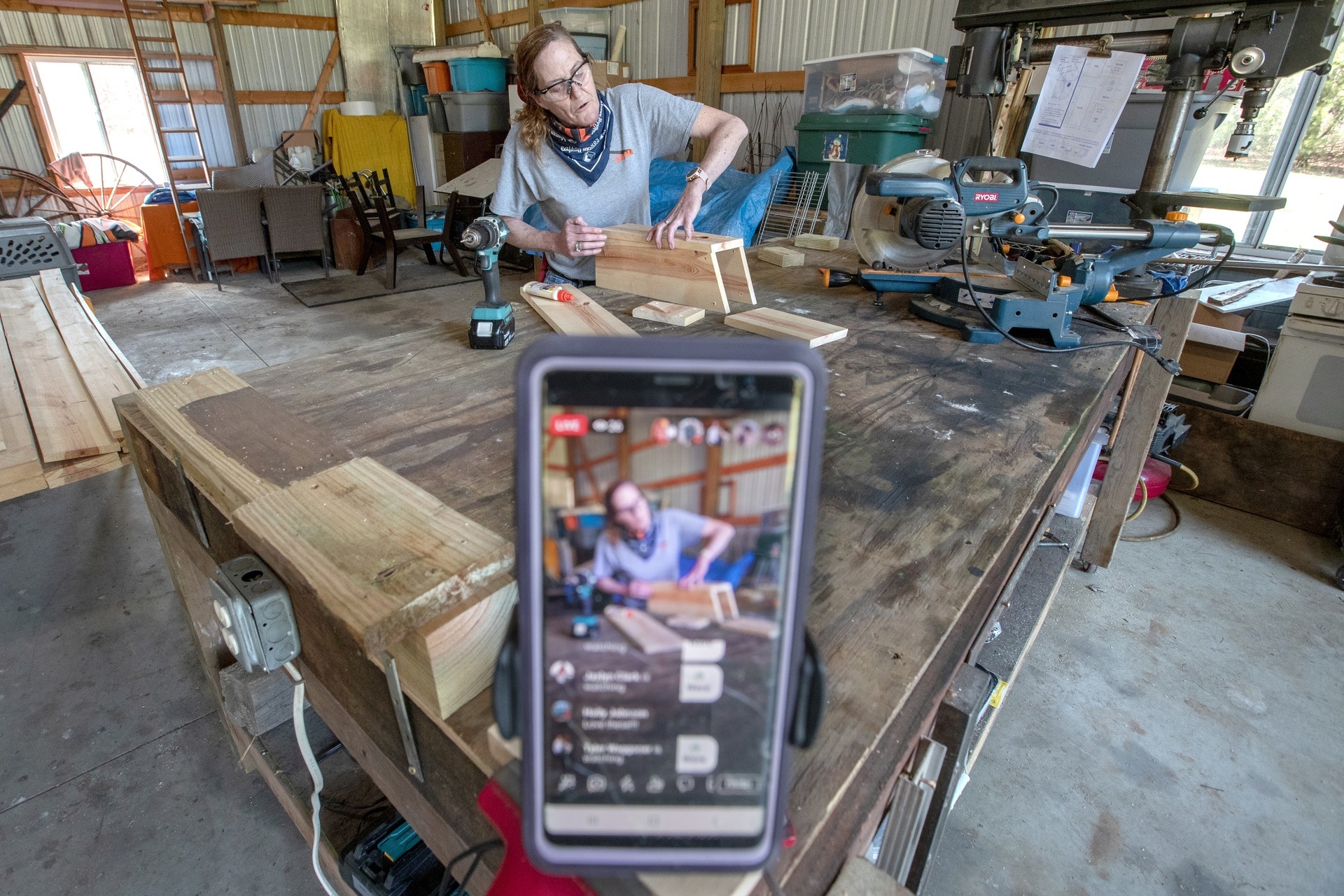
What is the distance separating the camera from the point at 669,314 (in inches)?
56.2

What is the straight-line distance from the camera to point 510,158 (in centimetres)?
190

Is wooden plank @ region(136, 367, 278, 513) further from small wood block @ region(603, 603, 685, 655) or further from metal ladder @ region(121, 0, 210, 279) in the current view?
metal ladder @ region(121, 0, 210, 279)

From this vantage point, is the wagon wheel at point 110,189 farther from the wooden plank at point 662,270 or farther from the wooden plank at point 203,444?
the wooden plank at point 203,444

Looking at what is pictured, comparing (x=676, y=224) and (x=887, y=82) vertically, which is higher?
(x=887, y=82)

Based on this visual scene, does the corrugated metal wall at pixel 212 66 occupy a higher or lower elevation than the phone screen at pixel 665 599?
higher

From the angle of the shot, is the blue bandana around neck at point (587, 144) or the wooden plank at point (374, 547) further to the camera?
the blue bandana around neck at point (587, 144)

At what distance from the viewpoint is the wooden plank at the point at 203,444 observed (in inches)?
28.9

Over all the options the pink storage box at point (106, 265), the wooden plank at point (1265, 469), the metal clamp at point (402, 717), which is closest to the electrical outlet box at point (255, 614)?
the metal clamp at point (402, 717)

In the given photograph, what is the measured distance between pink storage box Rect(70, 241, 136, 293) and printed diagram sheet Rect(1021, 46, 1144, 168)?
6.86 metres

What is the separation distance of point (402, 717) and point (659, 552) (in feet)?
1.31

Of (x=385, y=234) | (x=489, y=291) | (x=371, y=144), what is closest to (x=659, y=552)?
(x=489, y=291)

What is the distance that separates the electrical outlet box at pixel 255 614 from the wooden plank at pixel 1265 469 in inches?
125

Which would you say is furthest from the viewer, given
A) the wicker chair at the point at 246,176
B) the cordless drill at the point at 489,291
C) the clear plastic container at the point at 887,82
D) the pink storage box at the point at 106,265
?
the wicker chair at the point at 246,176

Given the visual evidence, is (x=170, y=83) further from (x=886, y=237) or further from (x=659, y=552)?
(x=659, y=552)
